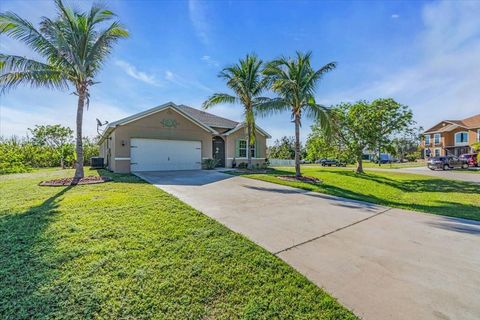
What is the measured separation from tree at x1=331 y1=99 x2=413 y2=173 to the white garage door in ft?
35.0

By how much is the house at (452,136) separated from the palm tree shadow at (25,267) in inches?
1915

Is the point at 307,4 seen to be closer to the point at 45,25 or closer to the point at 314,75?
the point at 314,75

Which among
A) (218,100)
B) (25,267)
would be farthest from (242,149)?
(25,267)

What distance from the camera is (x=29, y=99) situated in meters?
13.5

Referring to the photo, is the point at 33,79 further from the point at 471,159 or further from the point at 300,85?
the point at 471,159

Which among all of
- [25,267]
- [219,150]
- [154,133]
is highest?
[154,133]

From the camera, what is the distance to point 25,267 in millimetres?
3066

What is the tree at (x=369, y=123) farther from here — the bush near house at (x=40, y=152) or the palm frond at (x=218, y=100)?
the bush near house at (x=40, y=152)

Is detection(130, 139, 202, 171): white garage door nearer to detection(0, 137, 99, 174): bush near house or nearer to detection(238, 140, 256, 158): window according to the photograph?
detection(238, 140, 256, 158): window

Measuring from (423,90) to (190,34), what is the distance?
1509 cm

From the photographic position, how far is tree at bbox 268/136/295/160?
4817cm

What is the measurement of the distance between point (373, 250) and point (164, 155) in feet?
45.4

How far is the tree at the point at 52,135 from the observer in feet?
93.6

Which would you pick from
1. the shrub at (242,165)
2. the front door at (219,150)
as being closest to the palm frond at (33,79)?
the front door at (219,150)
